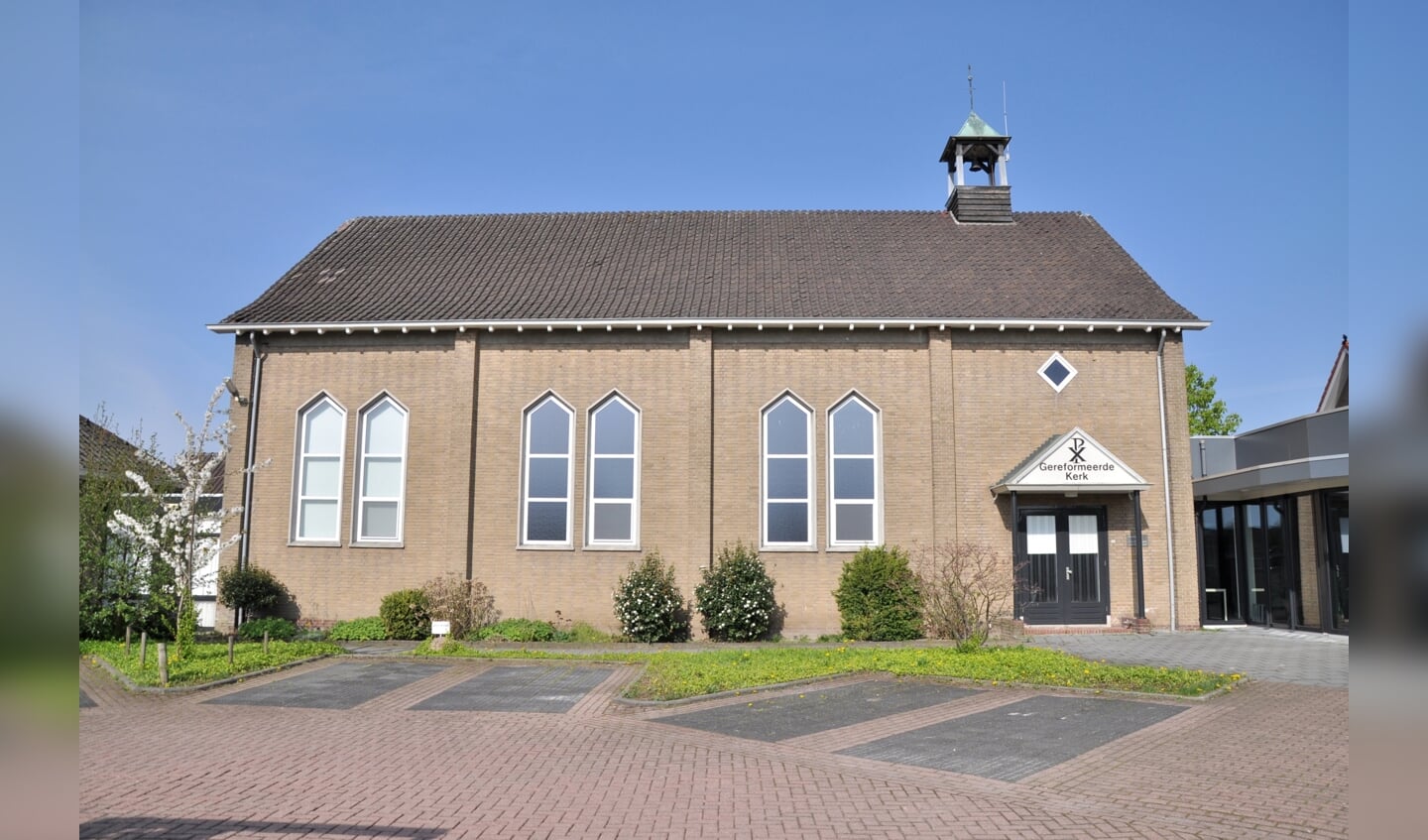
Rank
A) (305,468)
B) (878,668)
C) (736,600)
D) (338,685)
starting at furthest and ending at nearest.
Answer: (305,468), (736,600), (878,668), (338,685)

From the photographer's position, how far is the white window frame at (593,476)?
66.8ft

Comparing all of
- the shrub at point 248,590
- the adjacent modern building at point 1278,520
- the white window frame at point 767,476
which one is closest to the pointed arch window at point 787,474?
the white window frame at point 767,476

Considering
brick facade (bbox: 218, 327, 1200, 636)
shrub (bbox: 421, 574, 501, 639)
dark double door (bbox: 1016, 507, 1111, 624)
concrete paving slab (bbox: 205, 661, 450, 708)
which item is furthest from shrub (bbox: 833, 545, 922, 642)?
concrete paving slab (bbox: 205, 661, 450, 708)

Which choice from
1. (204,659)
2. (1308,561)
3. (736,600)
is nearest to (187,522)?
(204,659)

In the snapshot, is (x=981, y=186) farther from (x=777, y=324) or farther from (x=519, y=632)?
(x=519, y=632)

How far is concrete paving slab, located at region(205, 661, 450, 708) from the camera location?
41.0 ft

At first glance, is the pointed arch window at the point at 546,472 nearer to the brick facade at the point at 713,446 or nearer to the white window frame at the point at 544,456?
the white window frame at the point at 544,456

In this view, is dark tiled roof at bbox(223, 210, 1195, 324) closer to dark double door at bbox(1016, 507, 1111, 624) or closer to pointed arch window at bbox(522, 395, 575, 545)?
pointed arch window at bbox(522, 395, 575, 545)

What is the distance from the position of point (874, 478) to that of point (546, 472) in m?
7.41

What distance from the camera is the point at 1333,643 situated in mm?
17391

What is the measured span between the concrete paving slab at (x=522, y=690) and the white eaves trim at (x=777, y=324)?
315 inches

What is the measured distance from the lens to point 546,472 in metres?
21.0

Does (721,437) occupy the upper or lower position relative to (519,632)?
upper
